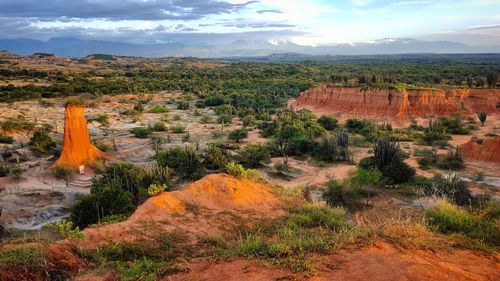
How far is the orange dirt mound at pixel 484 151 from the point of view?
961 inches

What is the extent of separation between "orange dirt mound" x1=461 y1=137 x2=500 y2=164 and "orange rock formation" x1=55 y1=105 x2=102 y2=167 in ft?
73.2

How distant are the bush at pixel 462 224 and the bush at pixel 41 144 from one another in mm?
24014

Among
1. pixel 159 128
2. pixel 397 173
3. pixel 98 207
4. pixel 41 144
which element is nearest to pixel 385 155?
pixel 397 173

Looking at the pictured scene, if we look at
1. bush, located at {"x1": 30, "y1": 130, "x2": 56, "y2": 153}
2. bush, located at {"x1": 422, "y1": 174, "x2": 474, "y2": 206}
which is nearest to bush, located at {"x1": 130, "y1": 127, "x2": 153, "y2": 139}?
bush, located at {"x1": 30, "y1": 130, "x2": 56, "y2": 153}

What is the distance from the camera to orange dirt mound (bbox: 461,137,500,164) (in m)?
24.4

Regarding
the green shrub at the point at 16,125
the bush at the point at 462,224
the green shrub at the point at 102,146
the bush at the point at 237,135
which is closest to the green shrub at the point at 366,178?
the bush at the point at 462,224

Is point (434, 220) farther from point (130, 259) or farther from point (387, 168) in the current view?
point (387, 168)

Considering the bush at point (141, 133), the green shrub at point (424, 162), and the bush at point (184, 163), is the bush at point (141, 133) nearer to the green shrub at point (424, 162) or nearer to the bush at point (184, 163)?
the bush at point (184, 163)

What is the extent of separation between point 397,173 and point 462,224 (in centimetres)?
1204

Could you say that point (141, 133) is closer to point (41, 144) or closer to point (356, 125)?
point (41, 144)

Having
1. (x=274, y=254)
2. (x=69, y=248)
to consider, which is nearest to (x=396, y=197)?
(x=274, y=254)

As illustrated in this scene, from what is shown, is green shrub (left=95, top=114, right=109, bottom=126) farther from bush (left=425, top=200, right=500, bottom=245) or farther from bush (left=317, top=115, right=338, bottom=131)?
bush (left=425, top=200, right=500, bottom=245)

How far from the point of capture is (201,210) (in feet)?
37.6

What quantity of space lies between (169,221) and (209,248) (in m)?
2.25
